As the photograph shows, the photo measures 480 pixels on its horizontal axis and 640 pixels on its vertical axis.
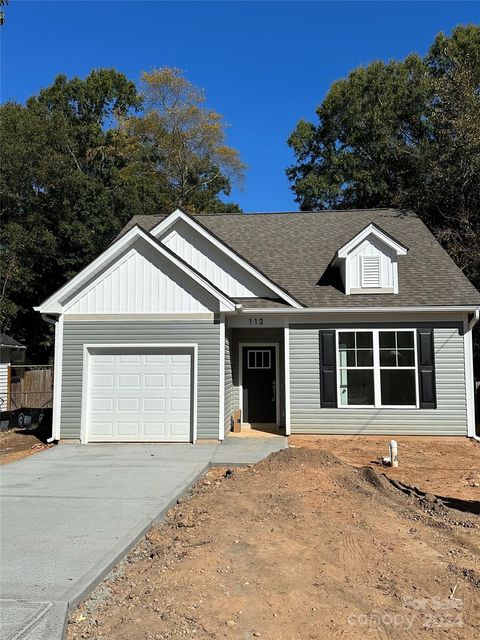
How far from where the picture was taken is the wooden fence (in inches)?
784

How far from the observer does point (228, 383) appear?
12086 mm

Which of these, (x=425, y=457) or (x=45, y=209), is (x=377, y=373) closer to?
(x=425, y=457)

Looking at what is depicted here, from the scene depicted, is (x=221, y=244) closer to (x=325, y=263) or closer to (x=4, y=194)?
(x=325, y=263)

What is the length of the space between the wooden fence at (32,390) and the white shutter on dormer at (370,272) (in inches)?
543

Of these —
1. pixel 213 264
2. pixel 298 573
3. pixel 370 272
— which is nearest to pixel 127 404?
pixel 213 264

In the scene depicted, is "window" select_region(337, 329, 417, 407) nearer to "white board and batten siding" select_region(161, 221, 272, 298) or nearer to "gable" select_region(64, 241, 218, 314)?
"white board and batten siding" select_region(161, 221, 272, 298)

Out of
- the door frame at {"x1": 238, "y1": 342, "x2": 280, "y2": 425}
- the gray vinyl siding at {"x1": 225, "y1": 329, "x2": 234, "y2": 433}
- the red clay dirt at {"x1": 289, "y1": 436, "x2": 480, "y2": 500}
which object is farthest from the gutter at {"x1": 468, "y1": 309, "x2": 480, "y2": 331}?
the gray vinyl siding at {"x1": 225, "y1": 329, "x2": 234, "y2": 433}

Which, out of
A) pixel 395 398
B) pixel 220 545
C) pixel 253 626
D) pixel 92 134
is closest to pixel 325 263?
pixel 395 398

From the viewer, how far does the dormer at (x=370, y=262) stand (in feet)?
40.9

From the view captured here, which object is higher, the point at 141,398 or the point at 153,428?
the point at 141,398

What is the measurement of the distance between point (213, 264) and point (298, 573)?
381 inches

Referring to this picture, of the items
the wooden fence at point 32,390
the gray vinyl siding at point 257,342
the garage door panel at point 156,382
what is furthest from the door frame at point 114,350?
the wooden fence at point 32,390

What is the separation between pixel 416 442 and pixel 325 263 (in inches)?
215

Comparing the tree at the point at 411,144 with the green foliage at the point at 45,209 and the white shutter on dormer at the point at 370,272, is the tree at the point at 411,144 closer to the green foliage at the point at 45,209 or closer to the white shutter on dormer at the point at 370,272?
the white shutter on dormer at the point at 370,272
